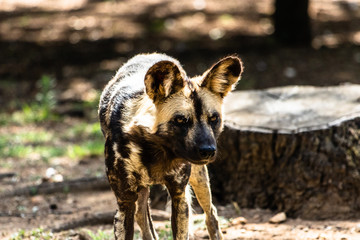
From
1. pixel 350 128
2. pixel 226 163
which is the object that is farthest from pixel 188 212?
pixel 350 128

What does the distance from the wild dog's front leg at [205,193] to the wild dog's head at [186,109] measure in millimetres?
757

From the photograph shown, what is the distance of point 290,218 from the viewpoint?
5.02m

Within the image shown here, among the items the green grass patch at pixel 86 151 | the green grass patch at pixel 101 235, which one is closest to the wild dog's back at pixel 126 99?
the green grass patch at pixel 101 235

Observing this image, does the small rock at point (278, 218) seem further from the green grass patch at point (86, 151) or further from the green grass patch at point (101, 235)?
the green grass patch at point (86, 151)

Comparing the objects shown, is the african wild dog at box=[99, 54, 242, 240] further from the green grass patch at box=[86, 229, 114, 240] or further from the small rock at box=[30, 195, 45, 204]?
the small rock at box=[30, 195, 45, 204]

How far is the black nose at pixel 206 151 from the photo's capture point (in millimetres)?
3189

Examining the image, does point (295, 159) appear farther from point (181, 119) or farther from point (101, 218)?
point (181, 119)

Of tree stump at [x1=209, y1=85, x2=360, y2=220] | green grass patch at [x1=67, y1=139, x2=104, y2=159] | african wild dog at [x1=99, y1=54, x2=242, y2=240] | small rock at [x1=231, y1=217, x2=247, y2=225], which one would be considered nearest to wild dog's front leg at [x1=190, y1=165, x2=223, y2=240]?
african wild dog at [x1=99, y1=54, x2=242, y2=240]

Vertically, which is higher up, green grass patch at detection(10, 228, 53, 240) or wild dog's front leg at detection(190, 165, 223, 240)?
wild dog's front leg at detection(190, 165, 223, 240)

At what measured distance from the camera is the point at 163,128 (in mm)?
3330

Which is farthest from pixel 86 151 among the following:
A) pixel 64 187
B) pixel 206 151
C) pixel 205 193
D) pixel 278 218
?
pixel 206 151

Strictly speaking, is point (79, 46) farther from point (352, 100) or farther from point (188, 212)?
point (188, 212)

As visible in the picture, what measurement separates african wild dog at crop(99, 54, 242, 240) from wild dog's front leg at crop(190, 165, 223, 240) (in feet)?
1.01

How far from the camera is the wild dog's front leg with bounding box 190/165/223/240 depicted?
13.5 feet
